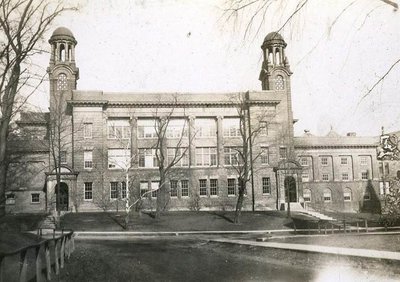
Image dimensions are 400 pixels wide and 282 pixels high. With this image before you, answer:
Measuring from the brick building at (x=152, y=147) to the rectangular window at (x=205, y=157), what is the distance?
0.36ft

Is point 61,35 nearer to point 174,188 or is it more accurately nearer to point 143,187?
point 143,187

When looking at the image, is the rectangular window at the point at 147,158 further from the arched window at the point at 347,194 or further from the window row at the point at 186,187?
the arched window at the point at 347,194

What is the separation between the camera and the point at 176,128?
5069 centimetres

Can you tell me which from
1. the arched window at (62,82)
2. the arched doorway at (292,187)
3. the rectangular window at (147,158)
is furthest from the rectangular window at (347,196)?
the arched window at (62,82)

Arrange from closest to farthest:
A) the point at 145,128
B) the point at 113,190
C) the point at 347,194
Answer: the point at 113,190, the point at 145,128, the point at 347,194

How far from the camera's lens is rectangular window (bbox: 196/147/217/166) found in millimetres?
50688

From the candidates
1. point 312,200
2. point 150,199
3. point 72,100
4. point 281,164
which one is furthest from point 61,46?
point 312,200

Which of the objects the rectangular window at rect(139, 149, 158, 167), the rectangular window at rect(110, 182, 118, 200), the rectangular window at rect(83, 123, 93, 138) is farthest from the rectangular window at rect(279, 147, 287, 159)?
the rectangular window at rect(83, 123, 93, 138)

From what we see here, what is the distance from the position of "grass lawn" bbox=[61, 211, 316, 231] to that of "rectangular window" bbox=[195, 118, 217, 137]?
33.7ft

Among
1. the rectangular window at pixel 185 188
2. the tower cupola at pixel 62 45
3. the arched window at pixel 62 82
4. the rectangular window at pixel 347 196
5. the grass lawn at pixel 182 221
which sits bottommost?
the grass lawn at pixel 182 221

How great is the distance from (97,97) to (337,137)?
1274 inches

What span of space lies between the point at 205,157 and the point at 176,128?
4.55 metres

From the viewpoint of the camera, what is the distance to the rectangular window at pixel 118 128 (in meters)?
49.2

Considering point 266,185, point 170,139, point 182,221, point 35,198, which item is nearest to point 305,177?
point 266,185
